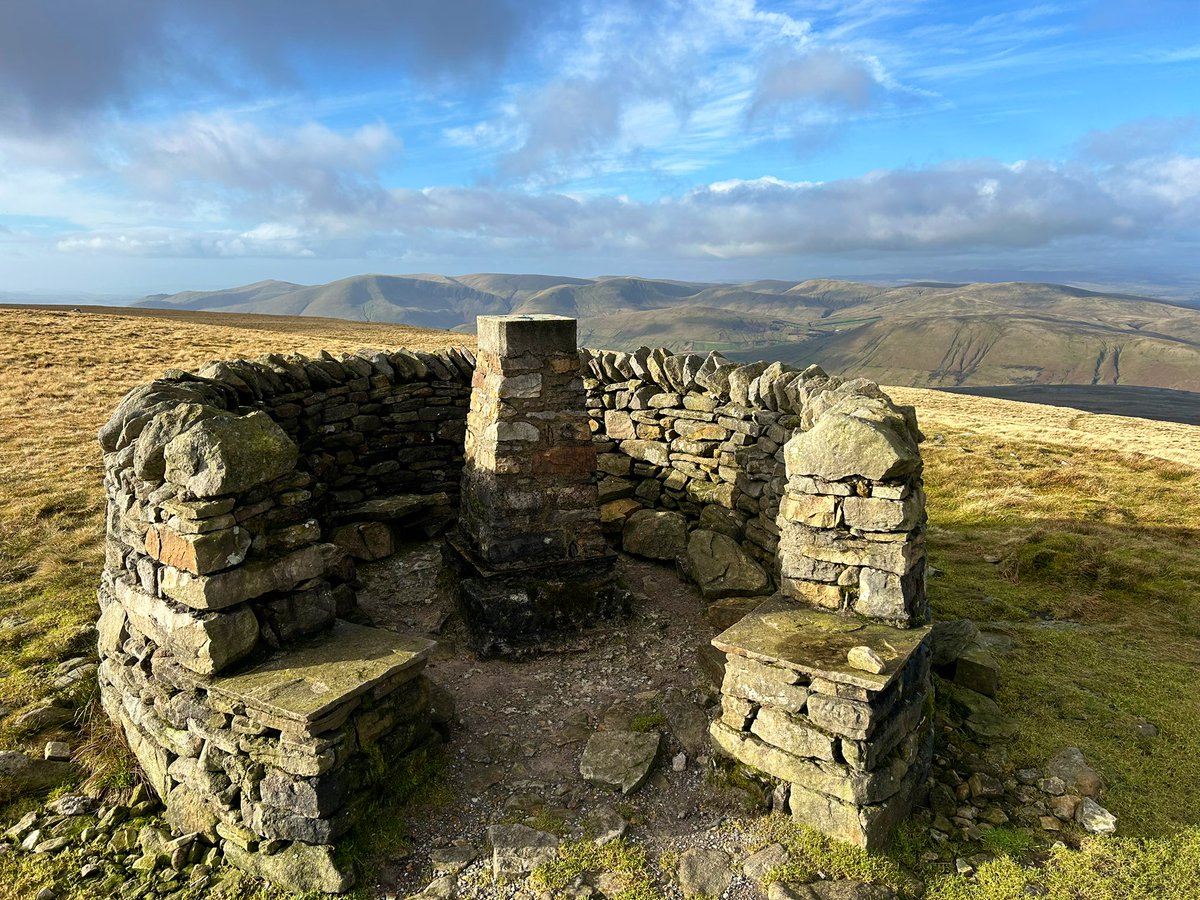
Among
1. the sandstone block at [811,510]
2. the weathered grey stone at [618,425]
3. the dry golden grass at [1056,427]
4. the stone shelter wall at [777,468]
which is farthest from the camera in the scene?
the dry golden grass at [1056,427]

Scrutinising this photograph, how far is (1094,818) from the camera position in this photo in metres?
5.58

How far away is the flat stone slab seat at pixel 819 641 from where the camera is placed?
16.6 feet

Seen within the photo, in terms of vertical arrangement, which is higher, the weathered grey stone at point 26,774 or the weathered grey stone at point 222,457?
the weathered grey stone at point 222,457

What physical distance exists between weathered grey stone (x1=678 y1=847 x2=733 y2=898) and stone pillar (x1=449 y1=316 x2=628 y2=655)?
3485 millimetres

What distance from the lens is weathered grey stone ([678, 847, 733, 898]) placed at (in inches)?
190

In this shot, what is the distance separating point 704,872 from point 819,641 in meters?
1.94

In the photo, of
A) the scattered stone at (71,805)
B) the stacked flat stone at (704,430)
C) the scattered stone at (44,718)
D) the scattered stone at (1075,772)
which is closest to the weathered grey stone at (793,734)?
the scattered stone at (1075,772)

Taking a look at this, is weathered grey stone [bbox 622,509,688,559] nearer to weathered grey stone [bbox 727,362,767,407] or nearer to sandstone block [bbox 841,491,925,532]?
weathered grey stone [bbox 727,362,767,407]

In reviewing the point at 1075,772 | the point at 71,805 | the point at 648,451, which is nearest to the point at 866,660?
the point at 1075,772

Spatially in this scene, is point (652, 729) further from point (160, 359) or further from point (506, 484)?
point (160, 359)

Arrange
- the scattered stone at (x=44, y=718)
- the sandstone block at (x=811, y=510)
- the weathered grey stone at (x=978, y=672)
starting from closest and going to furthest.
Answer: the sandstone block at (x=811, y=510) < the scattered stone at (x=44, y=718) < the weathered grey stone at (x=978, y=672)

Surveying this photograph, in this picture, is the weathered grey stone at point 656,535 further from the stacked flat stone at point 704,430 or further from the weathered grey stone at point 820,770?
the weathered grey stone at point 820,770

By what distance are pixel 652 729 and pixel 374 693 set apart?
2622 millimetres

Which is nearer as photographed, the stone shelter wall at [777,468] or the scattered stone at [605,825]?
the scattered stone at [605,825]
